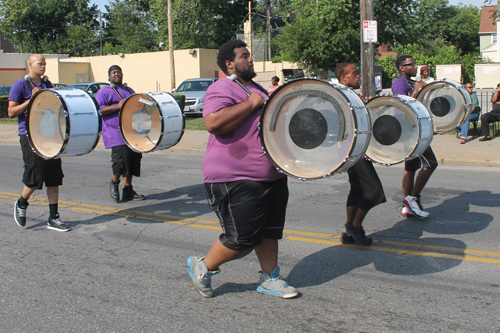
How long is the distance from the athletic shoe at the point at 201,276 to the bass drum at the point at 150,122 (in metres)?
2.72

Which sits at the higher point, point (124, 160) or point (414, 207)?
point (124, 160)

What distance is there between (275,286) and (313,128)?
132 cm

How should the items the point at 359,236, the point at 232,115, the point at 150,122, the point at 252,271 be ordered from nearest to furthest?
the point at 232,115
the point at 252,271
the point at 359,236
the point at 150,122

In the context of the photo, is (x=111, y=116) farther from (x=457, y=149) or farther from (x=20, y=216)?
(x=457, y=149)

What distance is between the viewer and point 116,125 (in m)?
7.22

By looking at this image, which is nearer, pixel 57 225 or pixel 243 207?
pixel 243 207

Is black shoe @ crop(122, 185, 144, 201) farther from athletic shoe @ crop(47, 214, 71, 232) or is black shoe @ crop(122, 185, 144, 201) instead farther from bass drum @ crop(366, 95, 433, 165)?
bass drum @ crop(366, 95, 433, 165)

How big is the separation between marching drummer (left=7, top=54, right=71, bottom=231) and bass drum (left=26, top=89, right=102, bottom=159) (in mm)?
225

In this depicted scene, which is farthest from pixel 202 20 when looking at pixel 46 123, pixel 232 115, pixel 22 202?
pixel 232 115

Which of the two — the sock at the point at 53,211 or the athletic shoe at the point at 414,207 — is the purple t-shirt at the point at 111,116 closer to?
the sock at the point at 53,211

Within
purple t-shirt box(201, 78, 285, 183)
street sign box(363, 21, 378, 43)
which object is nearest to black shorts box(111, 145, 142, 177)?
purple t-shirt box(201, 78, 285, 183)

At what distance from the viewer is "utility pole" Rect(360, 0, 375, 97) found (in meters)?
12.8

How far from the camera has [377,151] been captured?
4.96 meters

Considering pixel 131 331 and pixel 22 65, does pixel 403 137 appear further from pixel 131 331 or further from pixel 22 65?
pixel 22 65
